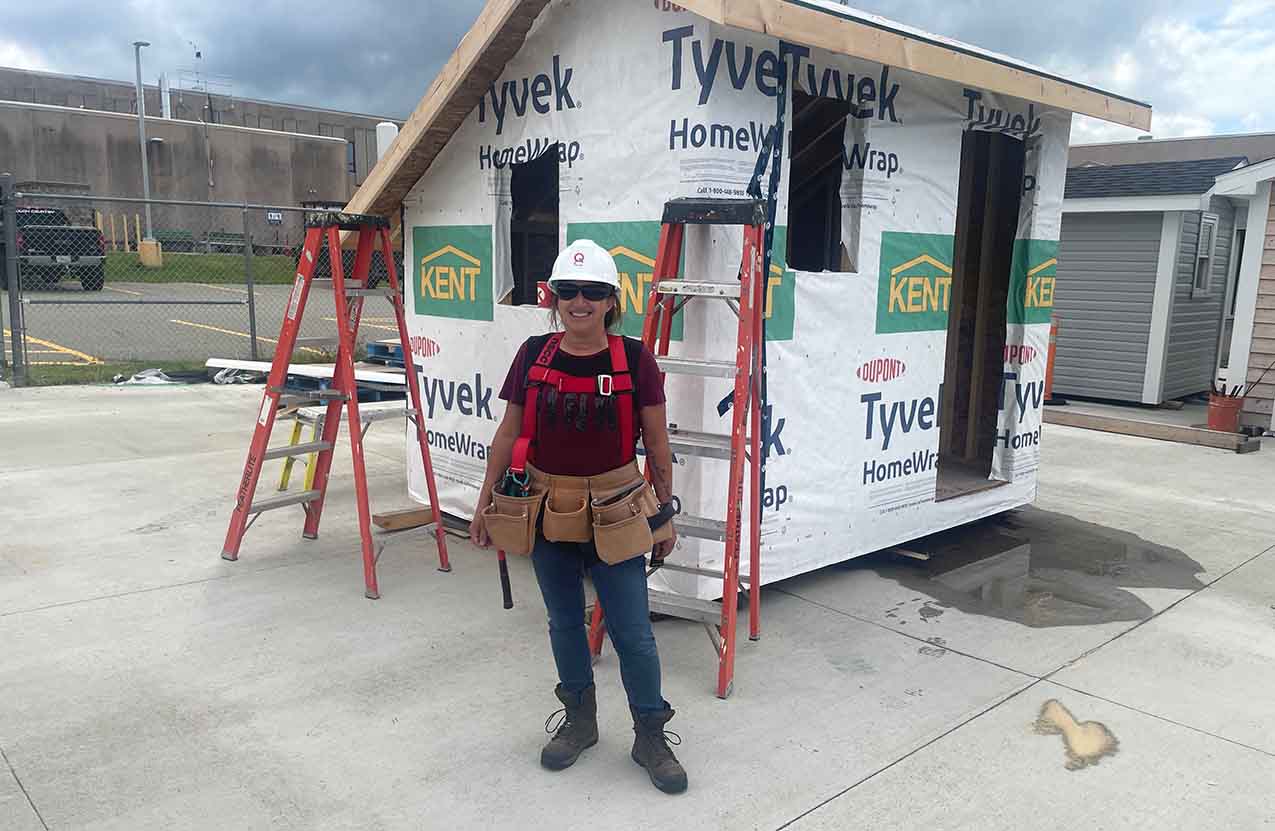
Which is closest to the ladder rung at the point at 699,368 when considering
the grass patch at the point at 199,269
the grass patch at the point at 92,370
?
the grass patch at the point at 92,370

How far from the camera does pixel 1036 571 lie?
5711 mm

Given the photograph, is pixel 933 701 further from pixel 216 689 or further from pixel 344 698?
pixel 216 689

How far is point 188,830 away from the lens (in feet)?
9.55

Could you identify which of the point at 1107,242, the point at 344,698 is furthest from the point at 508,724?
the point at 1107,242

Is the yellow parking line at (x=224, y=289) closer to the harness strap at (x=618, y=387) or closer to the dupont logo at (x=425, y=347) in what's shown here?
the dupont logo at (x=425, y=347)

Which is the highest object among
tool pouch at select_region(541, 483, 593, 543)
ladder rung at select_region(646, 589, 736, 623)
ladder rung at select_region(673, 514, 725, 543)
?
tool pouch at select_region(541, 483, 593, 543)

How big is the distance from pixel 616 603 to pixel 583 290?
1.08 m

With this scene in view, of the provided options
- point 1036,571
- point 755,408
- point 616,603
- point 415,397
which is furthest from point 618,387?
point 1036,571

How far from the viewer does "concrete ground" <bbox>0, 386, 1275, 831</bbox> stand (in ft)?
10.3

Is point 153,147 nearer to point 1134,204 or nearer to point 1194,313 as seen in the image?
point 1134,204

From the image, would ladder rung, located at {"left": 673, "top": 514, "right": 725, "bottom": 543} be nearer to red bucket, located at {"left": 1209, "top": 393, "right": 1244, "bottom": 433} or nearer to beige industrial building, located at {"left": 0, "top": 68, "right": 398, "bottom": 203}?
red bucket, located at {"left": 1209, "top": 393, "right": 1244, "bottom": 433}

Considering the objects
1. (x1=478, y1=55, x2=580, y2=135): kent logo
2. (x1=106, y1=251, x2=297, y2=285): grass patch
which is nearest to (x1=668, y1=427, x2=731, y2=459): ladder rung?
(x1=478, y1=55, x2=580, y2=135): kent logo

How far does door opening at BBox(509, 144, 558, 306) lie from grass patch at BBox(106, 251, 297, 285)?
18.6 m

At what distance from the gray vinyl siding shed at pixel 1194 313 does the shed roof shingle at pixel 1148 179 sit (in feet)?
1.22
